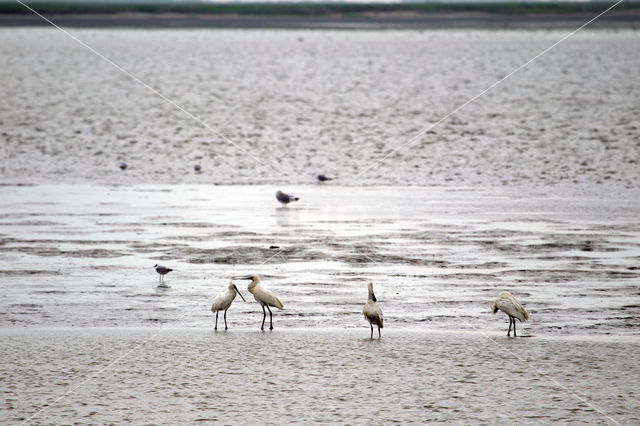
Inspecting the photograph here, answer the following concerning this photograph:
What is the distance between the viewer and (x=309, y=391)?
29.6 feet

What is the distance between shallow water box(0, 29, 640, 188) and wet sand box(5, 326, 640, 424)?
13.7 meters

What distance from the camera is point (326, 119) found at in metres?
39.2

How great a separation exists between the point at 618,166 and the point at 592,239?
9819mm

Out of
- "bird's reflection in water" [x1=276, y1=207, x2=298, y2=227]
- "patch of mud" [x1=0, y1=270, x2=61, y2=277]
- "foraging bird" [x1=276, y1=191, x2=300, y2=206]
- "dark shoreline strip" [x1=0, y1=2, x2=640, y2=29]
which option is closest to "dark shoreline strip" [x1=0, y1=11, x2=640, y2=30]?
"dark shoreline strip" [x1=0, y1=2, x2=640, y2=29]

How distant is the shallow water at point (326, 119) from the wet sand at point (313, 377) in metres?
13.7

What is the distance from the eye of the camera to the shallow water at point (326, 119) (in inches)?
1043

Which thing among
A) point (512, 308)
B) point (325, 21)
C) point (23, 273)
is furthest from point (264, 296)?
point (325, 21)

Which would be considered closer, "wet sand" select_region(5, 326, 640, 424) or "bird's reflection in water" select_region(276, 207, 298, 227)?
"wet sand" select_region(5, 326, 640, 424)

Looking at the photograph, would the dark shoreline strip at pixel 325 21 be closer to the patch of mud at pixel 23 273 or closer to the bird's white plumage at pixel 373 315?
the patch of mud at pixel 23 273

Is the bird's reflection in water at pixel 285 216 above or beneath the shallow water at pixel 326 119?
beneath

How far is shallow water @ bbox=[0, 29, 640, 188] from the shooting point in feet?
86.9

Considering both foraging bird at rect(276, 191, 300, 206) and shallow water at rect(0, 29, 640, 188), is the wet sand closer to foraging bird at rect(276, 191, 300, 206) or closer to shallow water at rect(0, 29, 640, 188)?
foraging bird at rect(276, 191, 300, 206)

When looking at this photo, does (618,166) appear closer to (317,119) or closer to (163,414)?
(317,119)

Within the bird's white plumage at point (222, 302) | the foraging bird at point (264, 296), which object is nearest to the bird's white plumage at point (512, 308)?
the foraging bird at point (264, 296)
